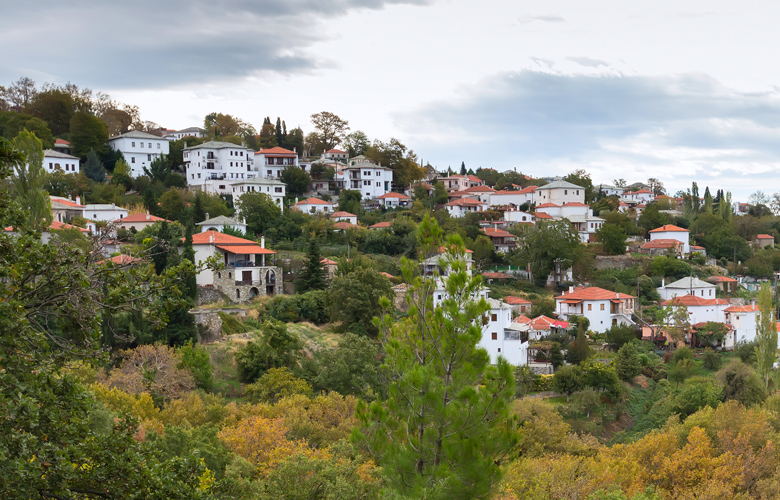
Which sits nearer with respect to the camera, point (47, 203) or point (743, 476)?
point (743, 476)

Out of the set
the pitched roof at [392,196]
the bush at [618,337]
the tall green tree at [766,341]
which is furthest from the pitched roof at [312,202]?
the tall green tree at [766,341]

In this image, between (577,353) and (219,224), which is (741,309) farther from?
(219,224)

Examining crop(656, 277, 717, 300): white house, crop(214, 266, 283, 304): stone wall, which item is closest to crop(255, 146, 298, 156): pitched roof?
crop(214, 266, 283, 304): stone wall

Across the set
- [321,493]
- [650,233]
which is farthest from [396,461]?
[650,233]

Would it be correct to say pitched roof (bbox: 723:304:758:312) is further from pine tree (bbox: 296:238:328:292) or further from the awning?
the awning

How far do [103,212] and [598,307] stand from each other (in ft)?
126

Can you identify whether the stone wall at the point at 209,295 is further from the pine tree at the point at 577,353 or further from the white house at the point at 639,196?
the white house at the point at 639,196

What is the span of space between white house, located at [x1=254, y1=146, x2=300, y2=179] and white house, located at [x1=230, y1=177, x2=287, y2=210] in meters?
6.65

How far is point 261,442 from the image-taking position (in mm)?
20125

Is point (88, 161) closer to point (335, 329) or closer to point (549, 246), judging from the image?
point (335, 329)

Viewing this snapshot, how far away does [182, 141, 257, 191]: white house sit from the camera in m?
68.2

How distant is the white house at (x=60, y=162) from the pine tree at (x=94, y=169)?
963 mm

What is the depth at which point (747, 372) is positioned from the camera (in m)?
34.6

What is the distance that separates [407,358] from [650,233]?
65.4m
